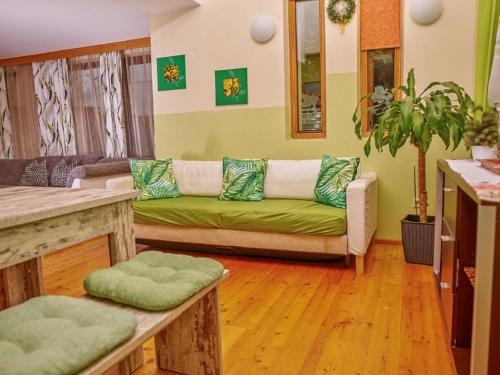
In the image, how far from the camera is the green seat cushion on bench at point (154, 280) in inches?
49.5

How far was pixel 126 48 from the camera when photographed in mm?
5227

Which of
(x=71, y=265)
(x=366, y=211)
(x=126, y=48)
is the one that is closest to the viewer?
(x=366, y=211)

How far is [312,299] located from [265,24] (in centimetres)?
257

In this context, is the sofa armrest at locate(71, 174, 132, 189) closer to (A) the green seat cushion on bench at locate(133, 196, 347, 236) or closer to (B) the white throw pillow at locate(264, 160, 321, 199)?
(A) the green seat cushion on bench at locate(133, 196, 347, 236)

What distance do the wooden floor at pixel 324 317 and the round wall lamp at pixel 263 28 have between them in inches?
81.5

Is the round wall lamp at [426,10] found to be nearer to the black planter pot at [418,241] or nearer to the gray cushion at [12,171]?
the black planter pot at [418,241]

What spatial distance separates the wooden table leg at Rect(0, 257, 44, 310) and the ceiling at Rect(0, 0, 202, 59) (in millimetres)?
3004

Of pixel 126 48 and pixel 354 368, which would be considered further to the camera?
pixel 126 48

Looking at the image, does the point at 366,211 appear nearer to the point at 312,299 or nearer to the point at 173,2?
the point at 312,299

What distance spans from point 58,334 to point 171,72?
3617 millimetres

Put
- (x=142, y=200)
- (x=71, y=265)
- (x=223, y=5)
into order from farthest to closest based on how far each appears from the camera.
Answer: (x=223, y=5), (x=142, y=200), (x=71, y=265)

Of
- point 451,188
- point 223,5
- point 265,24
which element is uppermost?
point 223,5

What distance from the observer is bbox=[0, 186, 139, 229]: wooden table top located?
1.27 m

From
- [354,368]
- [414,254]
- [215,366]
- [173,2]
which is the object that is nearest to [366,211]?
[414,254]
